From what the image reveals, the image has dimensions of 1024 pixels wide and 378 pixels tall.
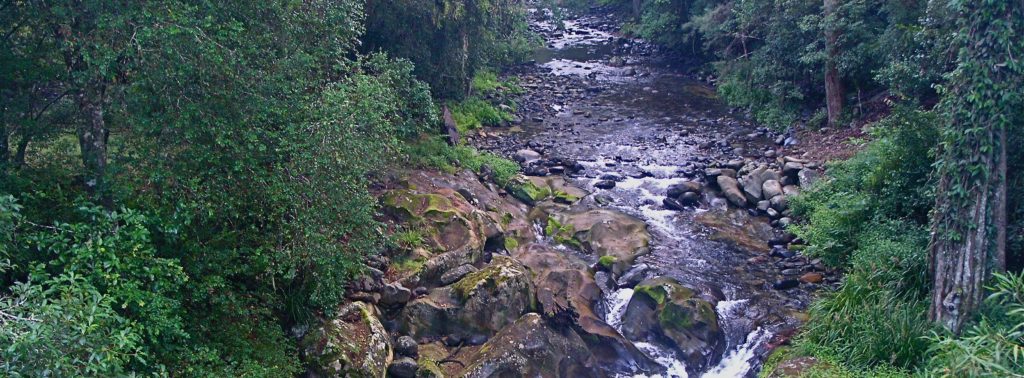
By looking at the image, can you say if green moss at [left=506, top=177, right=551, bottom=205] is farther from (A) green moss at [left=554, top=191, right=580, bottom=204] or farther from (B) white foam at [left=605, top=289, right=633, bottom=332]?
(B) white foam at [left=605, top=289, right=633, bottom=332]

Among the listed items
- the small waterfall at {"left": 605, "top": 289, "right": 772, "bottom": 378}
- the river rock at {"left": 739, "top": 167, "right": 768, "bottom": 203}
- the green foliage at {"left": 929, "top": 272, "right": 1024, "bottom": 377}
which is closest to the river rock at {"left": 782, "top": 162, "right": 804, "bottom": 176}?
the river rock at {"left": 739, "top": 167, "right": 768, "bottom": 203}

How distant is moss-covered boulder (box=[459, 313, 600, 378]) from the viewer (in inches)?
449

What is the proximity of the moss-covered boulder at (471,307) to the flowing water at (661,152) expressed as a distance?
2.26 meters

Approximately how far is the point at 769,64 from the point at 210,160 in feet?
67.3

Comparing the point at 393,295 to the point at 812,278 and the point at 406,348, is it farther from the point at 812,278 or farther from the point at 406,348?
the point at 812,278

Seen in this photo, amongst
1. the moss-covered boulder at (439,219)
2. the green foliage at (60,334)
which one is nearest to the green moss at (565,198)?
the moss-covered boulder at (439,219)

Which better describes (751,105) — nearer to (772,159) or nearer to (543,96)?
(772,159)

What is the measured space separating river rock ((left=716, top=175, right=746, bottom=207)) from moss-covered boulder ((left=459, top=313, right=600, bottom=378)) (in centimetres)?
758

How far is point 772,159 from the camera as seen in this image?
20.8 m

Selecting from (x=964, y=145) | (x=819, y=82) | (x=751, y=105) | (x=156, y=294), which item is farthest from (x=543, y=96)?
(x=156, y=294)

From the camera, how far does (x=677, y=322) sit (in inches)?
518

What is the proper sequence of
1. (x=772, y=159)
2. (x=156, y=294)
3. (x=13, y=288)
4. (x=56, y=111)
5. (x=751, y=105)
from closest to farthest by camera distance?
1. (x=13, y=288)
2. (x=156, y=294)
3. (x=56, y=111)
4. (x=772, y=159)
5. (x=751, y=105)

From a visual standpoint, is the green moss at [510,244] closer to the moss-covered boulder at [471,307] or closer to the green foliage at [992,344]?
the moss-covered boulder at [471,307]

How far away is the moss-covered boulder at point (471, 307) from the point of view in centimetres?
1203
